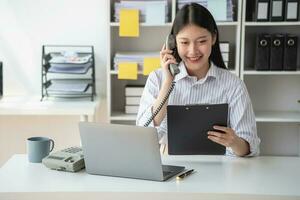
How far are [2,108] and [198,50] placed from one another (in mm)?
1442

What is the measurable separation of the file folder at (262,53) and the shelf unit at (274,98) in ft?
0.39

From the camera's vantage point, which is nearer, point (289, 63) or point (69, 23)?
point (289, 63)

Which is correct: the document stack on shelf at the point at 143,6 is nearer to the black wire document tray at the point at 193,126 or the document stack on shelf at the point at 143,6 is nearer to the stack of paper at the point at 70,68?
the stack of paper at the point at 70,68

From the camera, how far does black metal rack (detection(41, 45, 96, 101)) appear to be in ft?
10.3

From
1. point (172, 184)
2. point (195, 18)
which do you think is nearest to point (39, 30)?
point (195, 18)

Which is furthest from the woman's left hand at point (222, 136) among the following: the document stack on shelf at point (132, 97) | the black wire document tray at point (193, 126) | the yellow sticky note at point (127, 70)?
the document stack on shelf at point (132, 97)

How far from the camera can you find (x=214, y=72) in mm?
2166

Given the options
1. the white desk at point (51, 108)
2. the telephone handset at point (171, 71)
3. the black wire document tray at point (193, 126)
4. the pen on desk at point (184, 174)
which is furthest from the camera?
the white desk at point (51, 108)

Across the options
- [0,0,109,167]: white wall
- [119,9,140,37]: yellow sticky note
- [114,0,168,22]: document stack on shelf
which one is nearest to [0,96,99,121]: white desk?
[0,0,109,167]: white wall

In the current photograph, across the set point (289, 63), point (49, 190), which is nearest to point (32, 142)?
point (49, 190)

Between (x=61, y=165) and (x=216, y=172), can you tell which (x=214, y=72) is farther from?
(x=61, y=165)

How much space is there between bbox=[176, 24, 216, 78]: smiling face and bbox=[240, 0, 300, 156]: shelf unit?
1183 millimetres

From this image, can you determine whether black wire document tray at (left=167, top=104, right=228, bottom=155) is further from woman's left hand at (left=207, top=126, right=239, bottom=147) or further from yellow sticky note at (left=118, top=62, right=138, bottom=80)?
yellow sticky note at (left=118, top=62, right=138, bottom=80)

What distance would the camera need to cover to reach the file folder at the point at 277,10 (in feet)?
10.1
